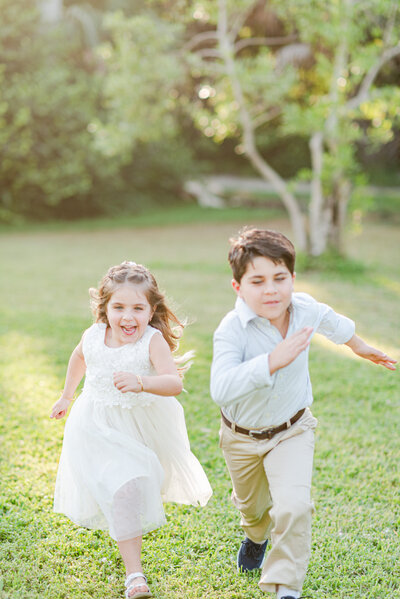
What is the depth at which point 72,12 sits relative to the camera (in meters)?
19.2

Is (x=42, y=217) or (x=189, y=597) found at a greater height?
(x=42, y=217)

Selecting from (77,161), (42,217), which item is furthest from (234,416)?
(42,217)

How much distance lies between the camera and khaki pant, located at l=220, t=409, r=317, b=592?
2.20 meters

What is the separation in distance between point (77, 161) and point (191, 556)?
616 inches

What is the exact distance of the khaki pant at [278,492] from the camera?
220 cm

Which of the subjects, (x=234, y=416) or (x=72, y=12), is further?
(x=72, y=12)

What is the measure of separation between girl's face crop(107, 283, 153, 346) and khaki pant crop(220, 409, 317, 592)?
478 mm

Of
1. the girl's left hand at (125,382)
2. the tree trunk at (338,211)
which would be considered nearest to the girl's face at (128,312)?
the girl's left hand at (125,382)

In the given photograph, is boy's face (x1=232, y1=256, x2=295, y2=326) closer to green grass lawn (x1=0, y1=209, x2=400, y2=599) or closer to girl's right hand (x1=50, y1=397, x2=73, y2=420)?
girl's right hand (x1=50, y1=397, x2=73, y2=420)

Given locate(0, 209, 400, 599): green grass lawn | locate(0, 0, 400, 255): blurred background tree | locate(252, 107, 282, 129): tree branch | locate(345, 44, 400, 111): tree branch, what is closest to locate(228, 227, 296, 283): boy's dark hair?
locate(0, 209, 400, 599): green grass lawn

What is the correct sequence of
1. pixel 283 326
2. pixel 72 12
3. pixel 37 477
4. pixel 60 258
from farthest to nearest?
1. pixel 72 12
2. pixel 60 258
3. pixel 37 477
4. pixel 283 326

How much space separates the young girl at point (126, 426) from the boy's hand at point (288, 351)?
47cm

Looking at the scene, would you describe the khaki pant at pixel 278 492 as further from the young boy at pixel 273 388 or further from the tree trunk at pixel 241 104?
the tree trunk at pixel 241 104

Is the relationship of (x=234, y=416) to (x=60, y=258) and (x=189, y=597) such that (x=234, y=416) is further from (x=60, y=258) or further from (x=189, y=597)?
(x=60, y=258)
